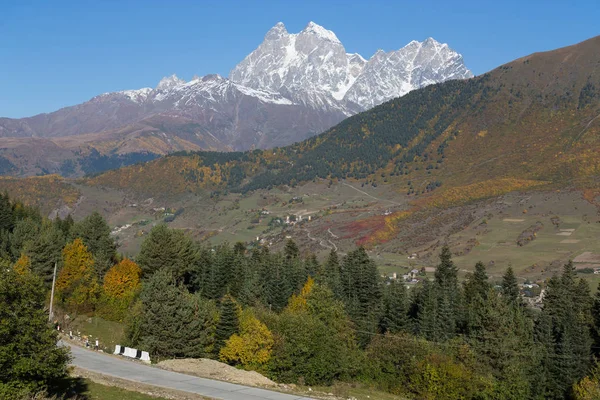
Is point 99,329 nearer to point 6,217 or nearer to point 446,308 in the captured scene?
point 446,308

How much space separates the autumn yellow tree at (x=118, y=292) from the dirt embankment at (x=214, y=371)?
2959 cm

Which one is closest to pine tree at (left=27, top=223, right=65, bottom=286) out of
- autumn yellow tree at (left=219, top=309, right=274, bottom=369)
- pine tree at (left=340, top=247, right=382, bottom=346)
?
autumn yellow tree at (left=219, top=309, right=274, bottom=369)

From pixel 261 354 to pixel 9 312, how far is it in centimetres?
3029

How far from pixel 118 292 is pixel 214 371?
118 feet

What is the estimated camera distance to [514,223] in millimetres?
195375

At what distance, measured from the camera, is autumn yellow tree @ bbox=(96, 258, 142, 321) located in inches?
2953

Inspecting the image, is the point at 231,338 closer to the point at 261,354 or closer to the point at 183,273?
the point at 261,354

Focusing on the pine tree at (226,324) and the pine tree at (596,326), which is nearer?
the pine tree at (226,324)

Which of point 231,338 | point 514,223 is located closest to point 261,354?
point 231,338

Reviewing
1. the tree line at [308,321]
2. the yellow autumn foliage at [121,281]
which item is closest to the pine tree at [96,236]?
the tree line at [308,321]

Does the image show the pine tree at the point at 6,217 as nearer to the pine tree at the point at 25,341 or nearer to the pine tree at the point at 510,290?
the pine tree at the point at 25,341

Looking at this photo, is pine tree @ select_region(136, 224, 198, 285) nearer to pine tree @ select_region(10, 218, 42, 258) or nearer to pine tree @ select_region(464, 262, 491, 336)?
pine tree @ select_region(10, 218, 42, 258)

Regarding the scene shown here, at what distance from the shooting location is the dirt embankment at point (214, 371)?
43.8 metres

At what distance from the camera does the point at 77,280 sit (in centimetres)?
7900
